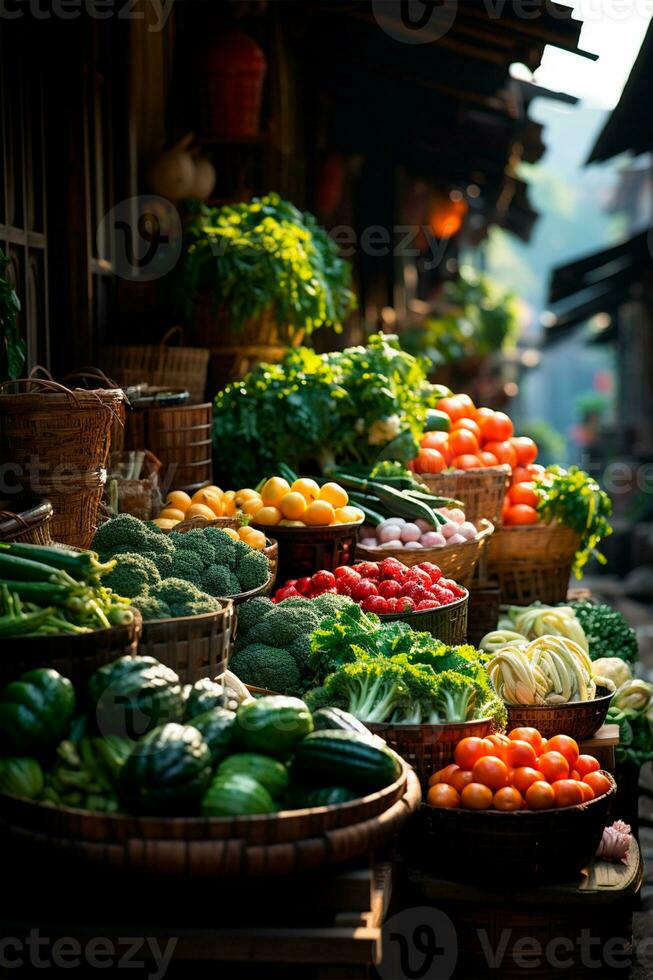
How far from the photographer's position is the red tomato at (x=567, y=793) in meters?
3.67

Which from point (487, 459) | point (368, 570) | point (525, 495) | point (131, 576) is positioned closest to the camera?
point (131, 576)

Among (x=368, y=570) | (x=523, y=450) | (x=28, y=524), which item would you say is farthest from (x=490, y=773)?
(x=523, y=450)

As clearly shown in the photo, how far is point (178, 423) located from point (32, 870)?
9.92 ft

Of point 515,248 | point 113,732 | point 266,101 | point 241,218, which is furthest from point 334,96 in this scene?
point 515,248

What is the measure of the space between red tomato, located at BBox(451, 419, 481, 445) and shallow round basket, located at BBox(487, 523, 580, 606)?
612 millimetres

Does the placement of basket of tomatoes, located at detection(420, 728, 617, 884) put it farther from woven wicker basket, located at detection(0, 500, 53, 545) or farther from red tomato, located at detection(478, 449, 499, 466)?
red tomato, located at detection(478, 449, 499, 466)

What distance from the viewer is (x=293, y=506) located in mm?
5199

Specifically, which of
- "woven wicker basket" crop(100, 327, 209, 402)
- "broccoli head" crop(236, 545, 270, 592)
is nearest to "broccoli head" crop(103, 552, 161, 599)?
"broccoli head" crop(236, 545, 270, 592)

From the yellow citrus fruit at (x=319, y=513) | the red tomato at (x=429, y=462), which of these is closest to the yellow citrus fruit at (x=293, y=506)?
the yellow citrus fruit at (x=319, y=513)

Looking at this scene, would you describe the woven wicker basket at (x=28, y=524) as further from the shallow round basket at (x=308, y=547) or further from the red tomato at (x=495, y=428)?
the red tomato at (x=495, y=428)

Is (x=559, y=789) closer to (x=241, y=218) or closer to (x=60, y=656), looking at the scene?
(x=60, y=656)

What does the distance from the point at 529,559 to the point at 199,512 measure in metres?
2.32

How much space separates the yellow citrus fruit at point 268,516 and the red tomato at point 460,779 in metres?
1.81

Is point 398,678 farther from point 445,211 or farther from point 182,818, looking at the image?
point 445,211
